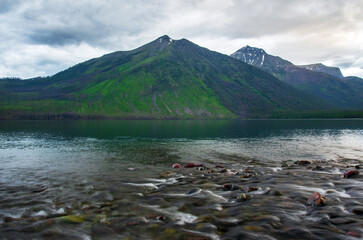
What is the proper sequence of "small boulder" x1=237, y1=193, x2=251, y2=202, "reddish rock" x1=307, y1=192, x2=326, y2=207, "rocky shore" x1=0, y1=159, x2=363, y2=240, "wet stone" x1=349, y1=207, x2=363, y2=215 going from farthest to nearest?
"small boulder" x1=237, y1=193, x2=251, y2=202, "reddish rock" x1=307, y1=192, x2=326, y2=207, "wet stone" x1=349, y1=207, x2=363, y2=215, "rocky shore" x1=0, y1=159, x2=363, y2=240

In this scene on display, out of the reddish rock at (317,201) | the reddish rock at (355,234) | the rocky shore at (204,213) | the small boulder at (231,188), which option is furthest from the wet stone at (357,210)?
the small boulder at (231,188)

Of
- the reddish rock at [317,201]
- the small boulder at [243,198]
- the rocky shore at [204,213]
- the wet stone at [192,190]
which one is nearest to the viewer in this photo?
the rocky shore at [204,213]

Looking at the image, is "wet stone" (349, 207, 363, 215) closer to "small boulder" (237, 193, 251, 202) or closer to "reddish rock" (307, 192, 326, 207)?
"reddish rock" (307, 192, 326, 207)

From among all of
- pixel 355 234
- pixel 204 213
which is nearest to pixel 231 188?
pixel 204 213

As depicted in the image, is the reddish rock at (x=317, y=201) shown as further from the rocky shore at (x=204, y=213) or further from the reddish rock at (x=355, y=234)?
the reddish rock at (x=355, y=234)

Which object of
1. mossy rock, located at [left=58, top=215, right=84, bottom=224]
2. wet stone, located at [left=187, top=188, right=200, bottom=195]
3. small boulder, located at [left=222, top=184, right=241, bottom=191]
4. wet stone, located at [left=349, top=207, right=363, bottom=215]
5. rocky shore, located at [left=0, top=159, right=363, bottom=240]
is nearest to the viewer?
rocky shore, located at [left=0, top=159, right=363, bottom=240]

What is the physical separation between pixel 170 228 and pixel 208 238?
2.62 metres

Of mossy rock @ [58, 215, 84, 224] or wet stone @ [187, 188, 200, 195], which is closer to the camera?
mossy rock @ [58, 215, 84, 224]

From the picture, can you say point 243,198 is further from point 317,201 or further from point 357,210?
point 357,210

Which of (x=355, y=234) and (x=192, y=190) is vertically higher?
(x=355, y=234)

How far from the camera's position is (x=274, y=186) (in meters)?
23.5

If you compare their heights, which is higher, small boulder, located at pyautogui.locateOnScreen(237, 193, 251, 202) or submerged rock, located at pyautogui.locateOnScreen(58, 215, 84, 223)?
small boulder, located at pyautogui.locateOnScreen(237, 193, 251, 202)

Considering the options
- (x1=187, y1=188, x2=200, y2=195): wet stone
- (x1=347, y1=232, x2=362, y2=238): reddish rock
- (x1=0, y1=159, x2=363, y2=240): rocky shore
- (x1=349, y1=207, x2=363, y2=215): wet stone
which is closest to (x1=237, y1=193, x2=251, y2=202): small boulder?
(x1=0, y1=159, x2=363, y2=240): rocky shore

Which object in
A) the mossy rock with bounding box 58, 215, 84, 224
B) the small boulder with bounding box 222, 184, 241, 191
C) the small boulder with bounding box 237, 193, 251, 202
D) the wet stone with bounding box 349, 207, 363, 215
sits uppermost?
the wet stone with bounding box 349, 207, 363, 215
